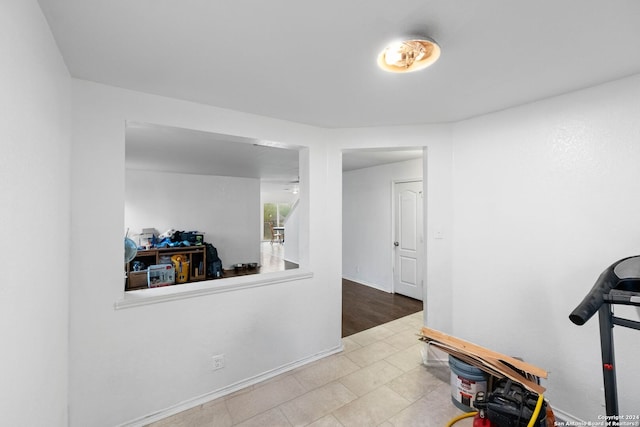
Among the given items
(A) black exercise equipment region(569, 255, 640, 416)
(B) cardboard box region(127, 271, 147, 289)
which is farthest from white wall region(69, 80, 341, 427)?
(B) cardboard box region(127, 271, 147, 289)

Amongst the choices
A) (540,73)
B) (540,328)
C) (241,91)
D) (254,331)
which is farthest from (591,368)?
(241,91)

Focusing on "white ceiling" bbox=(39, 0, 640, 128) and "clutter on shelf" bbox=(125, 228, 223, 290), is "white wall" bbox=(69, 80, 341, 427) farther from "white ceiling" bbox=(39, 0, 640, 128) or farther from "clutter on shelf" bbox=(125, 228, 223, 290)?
"clutter on shelf" bbox=(125, 228, 223, 290)

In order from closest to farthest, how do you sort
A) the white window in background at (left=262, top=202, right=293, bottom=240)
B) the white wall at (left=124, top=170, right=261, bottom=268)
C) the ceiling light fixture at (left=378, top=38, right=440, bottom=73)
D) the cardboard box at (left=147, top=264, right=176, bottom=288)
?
the ceiling light fixture at (left=378, top=38, right=440, bottom=73) → the cardboard box at (left=147, top=264, right=176, bottom=288) → the white wall at (left=124, top=170, right=261, bottom=268) → the white window in background at (left=262, top=202, right=293, bottom=240)

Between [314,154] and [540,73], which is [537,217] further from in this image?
[314,154]

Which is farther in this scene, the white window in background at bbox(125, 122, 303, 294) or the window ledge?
the white window in background at bbox(125, 122, 303, 294)

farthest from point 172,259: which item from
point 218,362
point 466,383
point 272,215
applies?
point 272,215

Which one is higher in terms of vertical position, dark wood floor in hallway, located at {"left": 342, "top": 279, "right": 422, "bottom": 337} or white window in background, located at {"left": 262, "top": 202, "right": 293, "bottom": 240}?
white window in background, located at {"left": 262, "top": 202, "right": 293, "bottom": 240}

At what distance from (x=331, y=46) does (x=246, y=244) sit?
6.13 metres

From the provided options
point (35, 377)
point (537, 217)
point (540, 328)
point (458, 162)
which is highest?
point (458, 162)

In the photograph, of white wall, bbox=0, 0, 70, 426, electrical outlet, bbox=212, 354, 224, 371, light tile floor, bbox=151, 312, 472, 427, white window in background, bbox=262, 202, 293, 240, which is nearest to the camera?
white wall, bbox=0, 0, 70, 426

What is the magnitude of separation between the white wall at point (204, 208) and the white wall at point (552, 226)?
5447 millimetres

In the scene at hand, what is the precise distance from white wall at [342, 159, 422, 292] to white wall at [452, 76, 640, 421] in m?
2.06

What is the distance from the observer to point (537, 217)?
2.00 metres

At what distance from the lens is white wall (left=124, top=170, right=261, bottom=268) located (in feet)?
19.2
